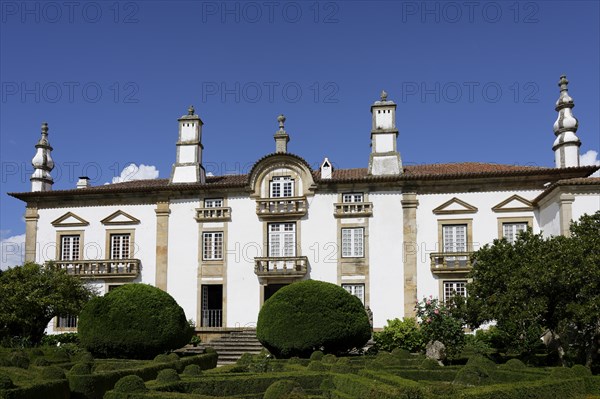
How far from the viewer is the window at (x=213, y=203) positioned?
26.6 metres

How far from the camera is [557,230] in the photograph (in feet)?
71.4

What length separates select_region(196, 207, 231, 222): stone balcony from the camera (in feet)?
86.0

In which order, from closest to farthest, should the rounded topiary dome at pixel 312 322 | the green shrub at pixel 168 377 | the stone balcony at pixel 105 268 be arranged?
1. the green shrub at pixel 168 377
2. the rounded topiary dome at pixel 312 322
3. the stone balcony at pixel 105 268

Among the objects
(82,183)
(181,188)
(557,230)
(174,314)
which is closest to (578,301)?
(557,230)

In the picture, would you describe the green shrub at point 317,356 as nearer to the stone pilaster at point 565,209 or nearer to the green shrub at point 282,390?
the green shrub at point 282,390

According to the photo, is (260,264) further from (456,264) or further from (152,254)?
(456,264)

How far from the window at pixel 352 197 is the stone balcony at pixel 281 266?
9.56ft

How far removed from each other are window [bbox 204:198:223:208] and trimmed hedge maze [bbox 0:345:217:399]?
27.9ft

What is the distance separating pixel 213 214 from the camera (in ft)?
86.6

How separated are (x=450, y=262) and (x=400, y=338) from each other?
3.68 meters

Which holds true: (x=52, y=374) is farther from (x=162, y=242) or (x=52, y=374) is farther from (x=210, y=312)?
(x=162, y=242)

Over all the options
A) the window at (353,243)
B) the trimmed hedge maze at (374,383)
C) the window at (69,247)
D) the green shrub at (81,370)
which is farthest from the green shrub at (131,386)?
the window at (69,247)

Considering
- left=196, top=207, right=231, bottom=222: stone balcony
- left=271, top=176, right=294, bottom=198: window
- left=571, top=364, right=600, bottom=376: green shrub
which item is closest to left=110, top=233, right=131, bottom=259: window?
left=196, top=207, right=231, bottom=222: stone balcony

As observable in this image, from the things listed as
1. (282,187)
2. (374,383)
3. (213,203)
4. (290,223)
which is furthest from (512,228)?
(374,383)
